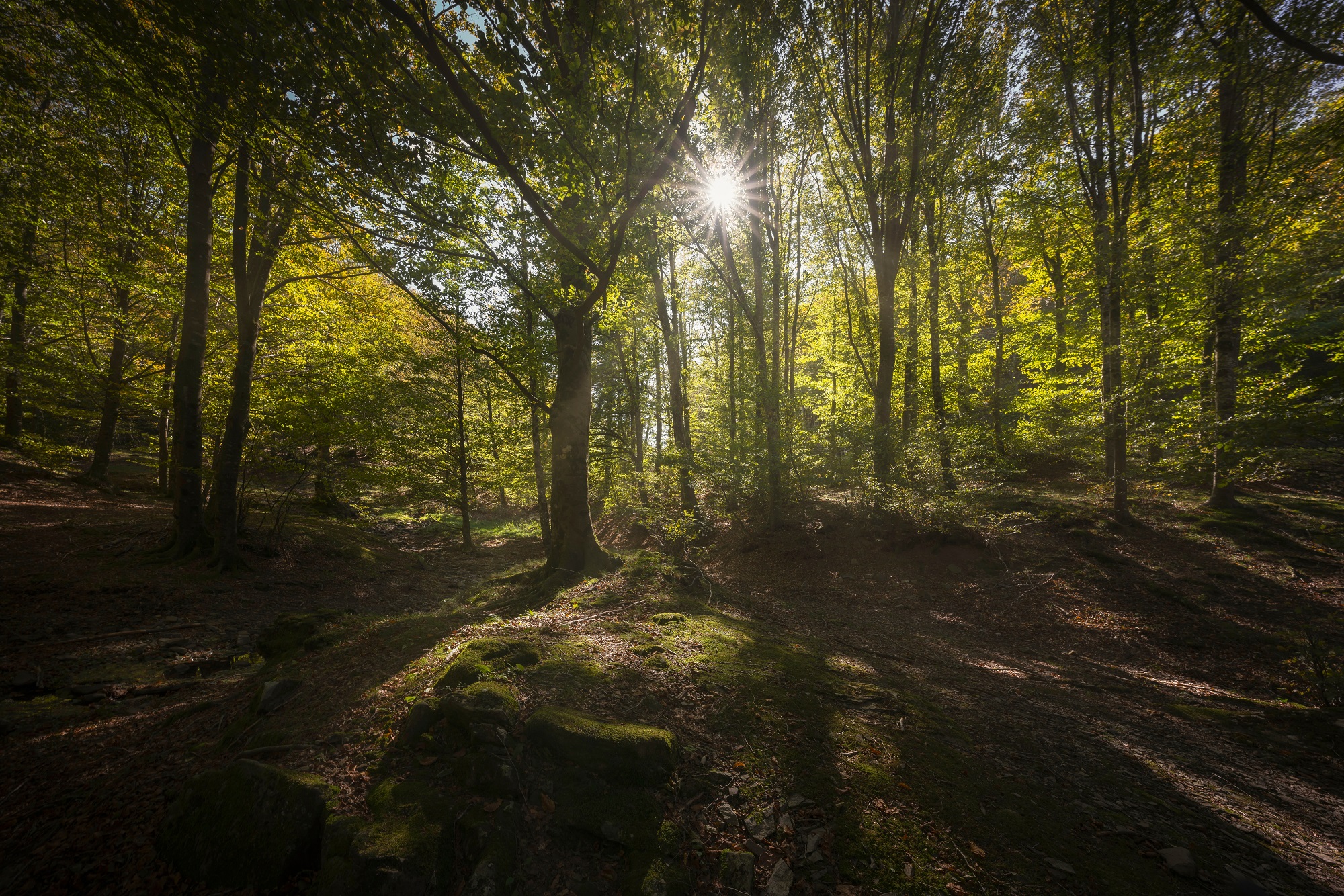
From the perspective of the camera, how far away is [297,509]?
616 inches

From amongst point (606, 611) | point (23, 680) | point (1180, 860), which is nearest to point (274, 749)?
point (606, 611)

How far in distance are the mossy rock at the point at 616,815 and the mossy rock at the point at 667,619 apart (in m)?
2.66

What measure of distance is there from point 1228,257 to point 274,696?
1499 centimetres

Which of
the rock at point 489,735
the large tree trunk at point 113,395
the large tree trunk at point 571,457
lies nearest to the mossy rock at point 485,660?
the rock at point 489,735

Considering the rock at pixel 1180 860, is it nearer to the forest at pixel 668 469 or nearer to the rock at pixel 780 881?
the forest at pixel 668 469

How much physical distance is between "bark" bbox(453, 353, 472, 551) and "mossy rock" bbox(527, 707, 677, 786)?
14.0 meters

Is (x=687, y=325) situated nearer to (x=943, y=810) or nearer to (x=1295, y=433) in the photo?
(x=1295, y=433)

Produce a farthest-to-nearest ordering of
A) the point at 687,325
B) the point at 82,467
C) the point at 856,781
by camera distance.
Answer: the point at 687,325, the point at 82,467, the point at 856,781

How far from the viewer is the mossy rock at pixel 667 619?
5.48 m

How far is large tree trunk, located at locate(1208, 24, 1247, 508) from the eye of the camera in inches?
293

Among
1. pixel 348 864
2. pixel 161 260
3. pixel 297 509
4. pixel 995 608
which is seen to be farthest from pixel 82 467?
pixel 995 608

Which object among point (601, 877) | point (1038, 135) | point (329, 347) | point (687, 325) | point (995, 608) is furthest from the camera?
point (687, 325)

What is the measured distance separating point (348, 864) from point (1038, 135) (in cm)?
1730

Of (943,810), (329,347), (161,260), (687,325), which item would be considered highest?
(687,325)
